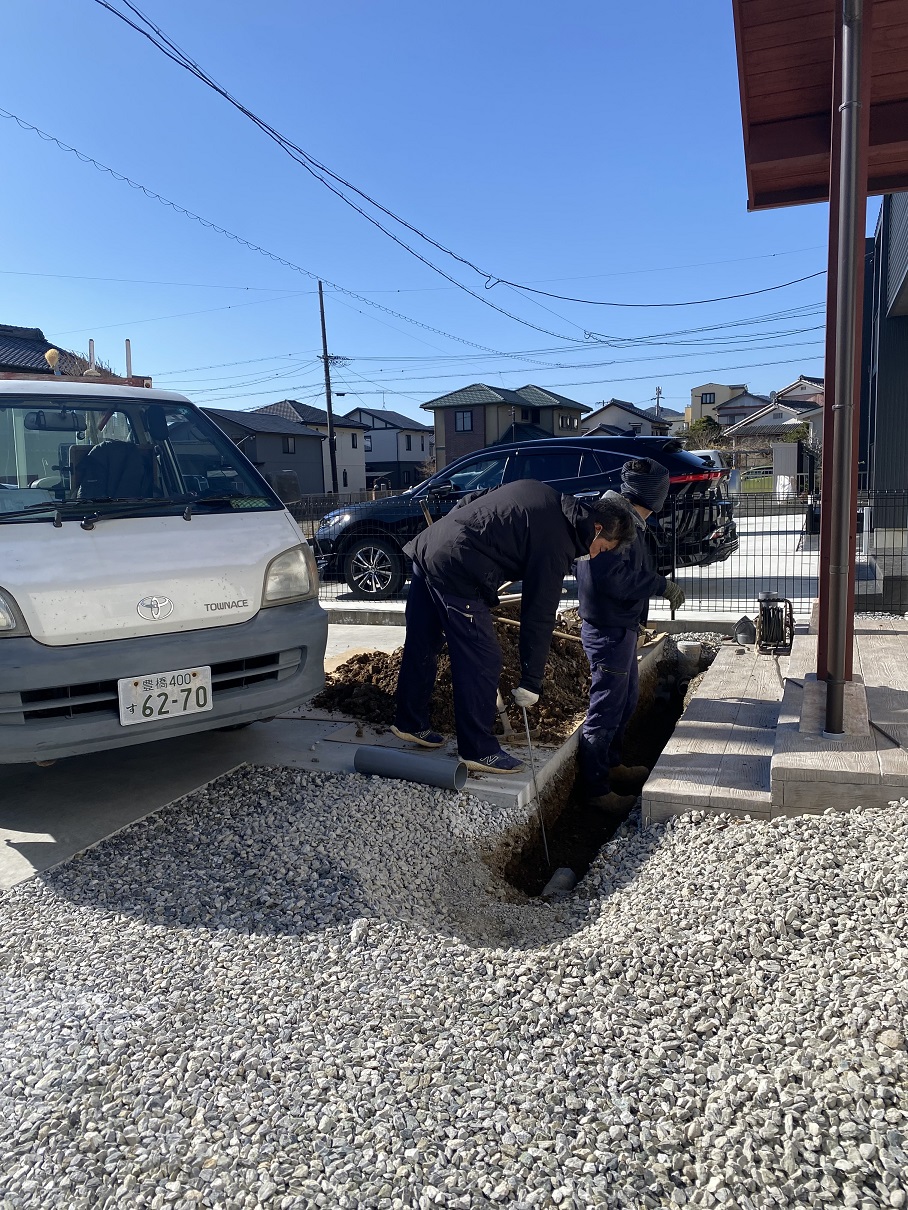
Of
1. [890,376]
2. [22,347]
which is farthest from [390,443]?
[890,376]

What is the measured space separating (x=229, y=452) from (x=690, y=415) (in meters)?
88.3

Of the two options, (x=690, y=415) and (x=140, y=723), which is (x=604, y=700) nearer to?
(x=140, y=723)

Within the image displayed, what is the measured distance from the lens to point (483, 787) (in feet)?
14.0

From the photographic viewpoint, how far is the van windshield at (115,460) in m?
4.09

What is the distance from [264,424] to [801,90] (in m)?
42.8

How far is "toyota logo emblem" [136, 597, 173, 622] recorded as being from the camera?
369 centimetres

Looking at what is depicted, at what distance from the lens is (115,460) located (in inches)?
174

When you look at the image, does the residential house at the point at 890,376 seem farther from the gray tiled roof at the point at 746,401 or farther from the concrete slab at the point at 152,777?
the gray tiled roof at the point at 746,401

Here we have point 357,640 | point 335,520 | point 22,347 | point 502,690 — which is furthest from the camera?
point 22,347

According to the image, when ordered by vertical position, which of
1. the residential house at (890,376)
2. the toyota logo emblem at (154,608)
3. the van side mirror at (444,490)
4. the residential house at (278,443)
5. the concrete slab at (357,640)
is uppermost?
the residential house at (278,443)

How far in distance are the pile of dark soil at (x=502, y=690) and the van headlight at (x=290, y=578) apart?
3.89ft

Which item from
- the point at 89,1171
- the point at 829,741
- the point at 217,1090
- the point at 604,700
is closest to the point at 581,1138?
the point at 217,1090

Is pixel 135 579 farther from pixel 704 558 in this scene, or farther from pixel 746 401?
pixel 746 401

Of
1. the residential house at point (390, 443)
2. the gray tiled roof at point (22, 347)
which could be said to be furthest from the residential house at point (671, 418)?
the gray tiled roof at point (22, 347)
